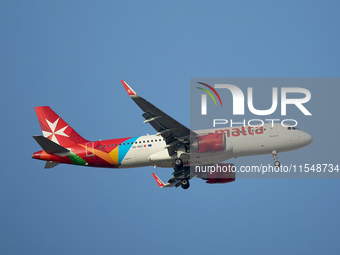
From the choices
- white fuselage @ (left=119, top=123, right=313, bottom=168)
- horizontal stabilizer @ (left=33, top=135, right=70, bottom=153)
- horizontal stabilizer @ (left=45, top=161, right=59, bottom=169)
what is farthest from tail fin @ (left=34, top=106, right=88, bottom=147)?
white fuselage @ (left=119, top=123, right=313, bottom=168)

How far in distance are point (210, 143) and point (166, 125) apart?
471cm

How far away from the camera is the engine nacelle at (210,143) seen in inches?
1828

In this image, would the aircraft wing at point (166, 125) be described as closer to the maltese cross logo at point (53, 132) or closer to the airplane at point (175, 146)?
the airplane at point (175, 146)

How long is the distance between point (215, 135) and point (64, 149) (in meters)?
15.8

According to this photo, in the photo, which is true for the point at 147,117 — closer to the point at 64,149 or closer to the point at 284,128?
the point at 64,149

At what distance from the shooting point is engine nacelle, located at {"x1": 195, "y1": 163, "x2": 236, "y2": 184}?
55.0m

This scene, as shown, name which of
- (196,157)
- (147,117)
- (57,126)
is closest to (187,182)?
(196,157)

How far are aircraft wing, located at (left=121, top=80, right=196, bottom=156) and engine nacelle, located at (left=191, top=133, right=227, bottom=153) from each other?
1081 mm

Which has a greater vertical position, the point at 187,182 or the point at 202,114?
the point at 202,114

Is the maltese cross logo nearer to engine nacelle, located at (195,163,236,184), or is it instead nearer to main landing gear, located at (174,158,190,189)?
main landing gear, located at (174,158,190,189)

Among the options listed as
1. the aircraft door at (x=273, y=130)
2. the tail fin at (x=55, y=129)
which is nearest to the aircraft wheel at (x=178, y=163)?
the aircraft door at (x=273, y=130)

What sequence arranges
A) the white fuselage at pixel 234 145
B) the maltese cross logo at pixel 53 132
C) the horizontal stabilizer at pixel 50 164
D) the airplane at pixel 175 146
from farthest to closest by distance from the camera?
1. the maltese cross logo at pixel 53 132
2. the horizontal stabilizer at pixel 50 164
3. the white fuselage at pixel 234 145
4. the airplane at pixel 175 146

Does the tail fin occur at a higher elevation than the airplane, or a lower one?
higher

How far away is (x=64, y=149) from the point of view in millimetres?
49375
